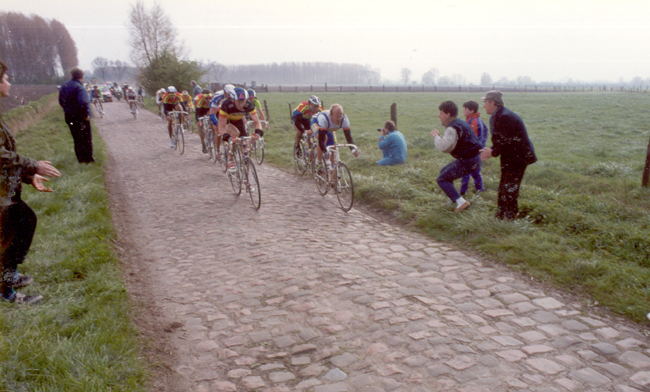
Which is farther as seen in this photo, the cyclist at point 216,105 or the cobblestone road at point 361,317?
the cyclist at point 216,105

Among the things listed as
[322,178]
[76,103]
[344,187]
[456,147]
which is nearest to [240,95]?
[322,178]

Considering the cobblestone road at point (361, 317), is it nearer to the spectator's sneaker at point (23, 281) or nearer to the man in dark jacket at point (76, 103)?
the spectator's sneaker at point (23, 281)

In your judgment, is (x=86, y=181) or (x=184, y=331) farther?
(x=86, y=181)

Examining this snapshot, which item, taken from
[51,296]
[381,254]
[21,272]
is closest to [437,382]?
[381,254]

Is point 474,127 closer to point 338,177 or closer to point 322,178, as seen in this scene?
point 338,177

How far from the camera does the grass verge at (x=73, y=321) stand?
3.02m

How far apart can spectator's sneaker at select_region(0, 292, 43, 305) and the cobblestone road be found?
1.12 metres

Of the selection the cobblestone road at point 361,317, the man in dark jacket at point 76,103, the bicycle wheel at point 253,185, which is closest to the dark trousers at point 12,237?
the cobblestone road at point 361,317

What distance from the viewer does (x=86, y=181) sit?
9344 mm

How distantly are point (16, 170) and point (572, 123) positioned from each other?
2537 cm

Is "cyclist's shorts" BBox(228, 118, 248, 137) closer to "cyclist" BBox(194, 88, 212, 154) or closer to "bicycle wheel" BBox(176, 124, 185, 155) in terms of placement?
"cyclist" BBox(194, 88, 212, 154)

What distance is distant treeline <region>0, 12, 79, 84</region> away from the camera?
25.0 feet

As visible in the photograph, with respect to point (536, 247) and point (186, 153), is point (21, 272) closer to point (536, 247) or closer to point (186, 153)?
point (536, 247)

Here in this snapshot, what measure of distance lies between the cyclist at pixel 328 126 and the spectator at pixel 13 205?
5234 millimetres
